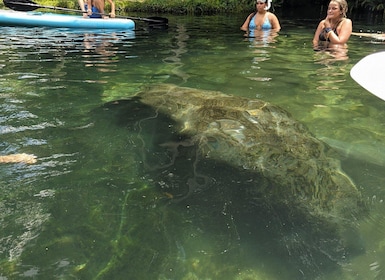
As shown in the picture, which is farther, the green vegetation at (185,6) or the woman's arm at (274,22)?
the green vegetation at (185,6)

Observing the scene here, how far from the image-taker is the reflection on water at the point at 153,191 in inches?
79.0

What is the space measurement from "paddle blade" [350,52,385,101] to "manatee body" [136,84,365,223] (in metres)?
0.78

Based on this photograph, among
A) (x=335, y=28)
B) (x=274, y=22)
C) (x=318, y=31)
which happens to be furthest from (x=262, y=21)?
(x=335, y=28)

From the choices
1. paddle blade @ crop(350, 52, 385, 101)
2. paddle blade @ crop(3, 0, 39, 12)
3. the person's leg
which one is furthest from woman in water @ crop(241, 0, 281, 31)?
paddle blade @ crop(350, 52, 385, 101)

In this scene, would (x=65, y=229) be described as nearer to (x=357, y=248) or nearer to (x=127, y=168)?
(x=127, y=168)

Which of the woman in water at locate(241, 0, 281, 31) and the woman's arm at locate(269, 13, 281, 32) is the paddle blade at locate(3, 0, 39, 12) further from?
the woman's arm at locate(269, 13, 281, 32)

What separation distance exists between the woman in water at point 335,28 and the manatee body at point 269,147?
4434mm

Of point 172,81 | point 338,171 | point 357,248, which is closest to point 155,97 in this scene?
point 172,81

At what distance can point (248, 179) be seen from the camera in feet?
9.37

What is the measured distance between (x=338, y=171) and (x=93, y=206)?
6.55 feet

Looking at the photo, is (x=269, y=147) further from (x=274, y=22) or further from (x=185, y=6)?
(x=185, y=6)

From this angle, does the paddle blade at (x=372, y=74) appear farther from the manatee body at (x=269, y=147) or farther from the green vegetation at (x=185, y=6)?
the green vegetation at (x=185, y=6)

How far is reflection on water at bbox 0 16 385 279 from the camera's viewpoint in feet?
6.59

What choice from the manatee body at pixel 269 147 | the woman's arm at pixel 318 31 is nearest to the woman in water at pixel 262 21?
the woman's arm at pixel 318 31
